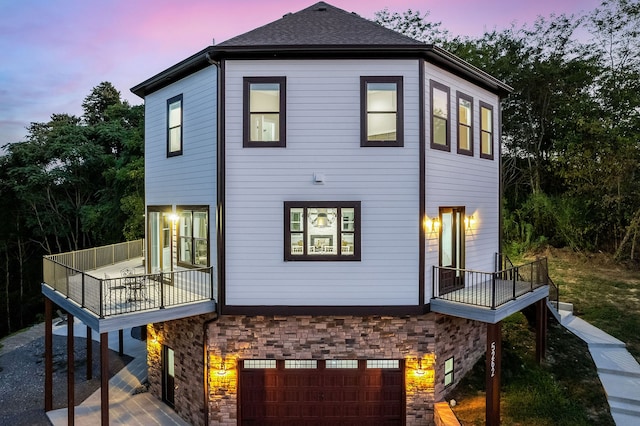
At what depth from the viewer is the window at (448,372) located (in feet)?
28.9

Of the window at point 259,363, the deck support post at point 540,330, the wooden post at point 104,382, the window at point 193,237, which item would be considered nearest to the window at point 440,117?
the deck support post at point 540,330

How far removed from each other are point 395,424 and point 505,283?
423 cm

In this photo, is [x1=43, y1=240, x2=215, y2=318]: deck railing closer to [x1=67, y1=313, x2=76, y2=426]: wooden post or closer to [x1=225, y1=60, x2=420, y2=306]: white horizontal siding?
[x1=67, y1=313, x2=76, y2=426]: wooden post

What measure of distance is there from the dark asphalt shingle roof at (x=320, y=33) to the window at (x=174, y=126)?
2256 millimetres

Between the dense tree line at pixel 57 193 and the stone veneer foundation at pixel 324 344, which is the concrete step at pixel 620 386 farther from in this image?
the dense tree line at pixel 57 193

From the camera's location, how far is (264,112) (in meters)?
8.00

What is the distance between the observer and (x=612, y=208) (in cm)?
1830

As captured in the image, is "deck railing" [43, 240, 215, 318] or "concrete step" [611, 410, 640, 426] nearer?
"deck railing" [43, 240, 215, 318]

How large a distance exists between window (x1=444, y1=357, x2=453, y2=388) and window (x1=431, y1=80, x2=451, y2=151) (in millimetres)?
5013

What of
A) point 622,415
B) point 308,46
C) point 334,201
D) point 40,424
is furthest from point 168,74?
point 622,415

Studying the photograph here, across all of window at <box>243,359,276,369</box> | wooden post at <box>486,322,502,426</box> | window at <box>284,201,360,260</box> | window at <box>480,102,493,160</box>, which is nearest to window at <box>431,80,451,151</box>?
window at <box>480,102,493,160</box>

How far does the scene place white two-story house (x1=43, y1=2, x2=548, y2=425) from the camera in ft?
25.9

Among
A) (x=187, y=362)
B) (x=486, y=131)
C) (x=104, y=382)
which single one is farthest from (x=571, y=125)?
(x=104, y=382)

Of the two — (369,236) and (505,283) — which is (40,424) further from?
(505,283)
